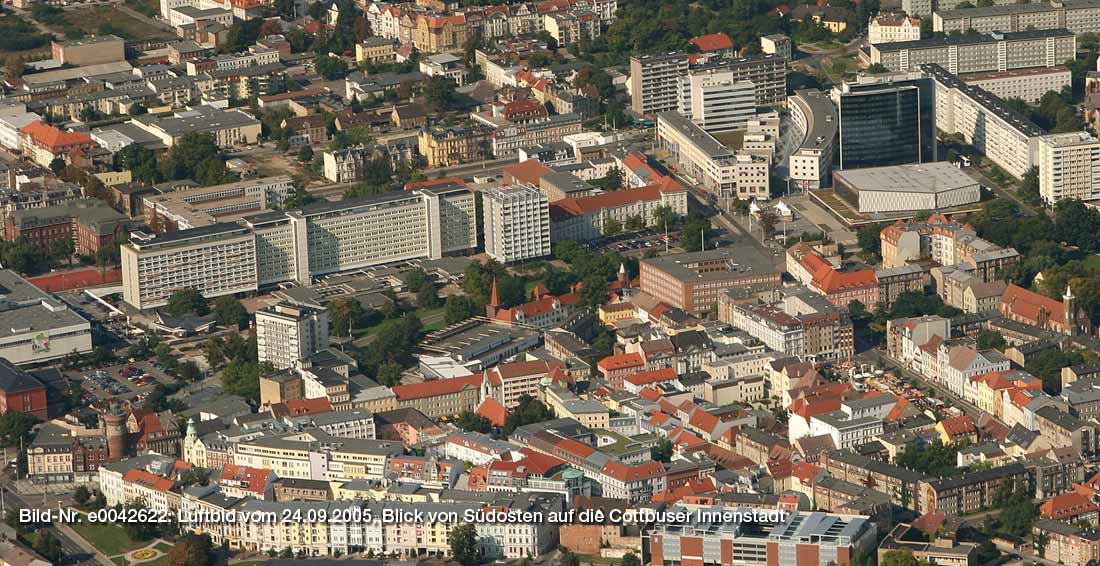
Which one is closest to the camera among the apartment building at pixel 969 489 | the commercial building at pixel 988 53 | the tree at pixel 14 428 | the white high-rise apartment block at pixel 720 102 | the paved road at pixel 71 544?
the paved road at pixel 71 544

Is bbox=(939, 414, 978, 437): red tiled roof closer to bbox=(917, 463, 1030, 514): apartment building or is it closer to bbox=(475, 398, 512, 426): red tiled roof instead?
bbox=(917, 463, 1030, 514): apartment building

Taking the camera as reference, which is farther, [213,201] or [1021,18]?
[1021,18]

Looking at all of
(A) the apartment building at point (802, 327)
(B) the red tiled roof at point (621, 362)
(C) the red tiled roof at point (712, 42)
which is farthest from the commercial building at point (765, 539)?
(C) the red tiled roof at point (712, 42)

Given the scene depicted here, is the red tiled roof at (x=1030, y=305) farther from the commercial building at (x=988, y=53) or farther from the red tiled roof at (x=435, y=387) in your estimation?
the commercial building at (x=988, y=53)

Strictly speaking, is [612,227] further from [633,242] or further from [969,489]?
[969,489]

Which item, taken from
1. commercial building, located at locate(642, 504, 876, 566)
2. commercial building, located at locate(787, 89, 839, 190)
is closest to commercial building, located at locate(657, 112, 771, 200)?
commercial building, located at locate(787, 89, 839, 190)

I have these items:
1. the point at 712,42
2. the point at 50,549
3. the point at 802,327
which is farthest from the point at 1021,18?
the point at 50,549
